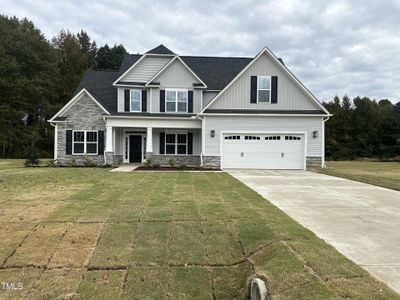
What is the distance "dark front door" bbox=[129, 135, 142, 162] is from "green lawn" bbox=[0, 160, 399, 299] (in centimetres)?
1411

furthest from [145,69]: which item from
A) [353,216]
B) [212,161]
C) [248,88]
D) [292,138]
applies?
[353,216]

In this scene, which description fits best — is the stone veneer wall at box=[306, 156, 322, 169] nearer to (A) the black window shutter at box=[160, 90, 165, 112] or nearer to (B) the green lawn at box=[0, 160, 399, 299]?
(A) the black window shutter at box=[160, 90, 165, 112]

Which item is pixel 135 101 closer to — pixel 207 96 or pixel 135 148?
pixel 135 148

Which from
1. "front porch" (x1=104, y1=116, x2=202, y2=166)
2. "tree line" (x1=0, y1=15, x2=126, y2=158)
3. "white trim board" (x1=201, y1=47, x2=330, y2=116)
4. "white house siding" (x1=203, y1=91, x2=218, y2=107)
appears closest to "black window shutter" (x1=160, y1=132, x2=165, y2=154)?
"front porch" (x1=104, y1=116, x2=202, y2=166)

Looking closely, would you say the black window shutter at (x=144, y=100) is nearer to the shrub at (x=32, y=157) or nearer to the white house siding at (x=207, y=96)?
the white house siding at (x=207, y=96)

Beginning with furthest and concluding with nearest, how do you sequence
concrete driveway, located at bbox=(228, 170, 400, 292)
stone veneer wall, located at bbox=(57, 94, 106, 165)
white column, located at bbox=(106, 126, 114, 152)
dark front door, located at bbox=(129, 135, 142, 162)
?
dark front door, located at bbox=(129, 135, 142, 162) → stone veneer wall, located at bbox=(57, 94, 106, 165) → white column, located at bbox=(106, 126, 114, 152) → concrete driveway, located at bbox=(228, 170, 400, 292)

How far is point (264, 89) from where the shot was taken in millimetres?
19359

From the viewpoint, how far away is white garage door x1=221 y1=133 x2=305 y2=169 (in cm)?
1922

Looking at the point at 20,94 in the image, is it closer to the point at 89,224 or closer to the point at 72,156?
the point at 72,156

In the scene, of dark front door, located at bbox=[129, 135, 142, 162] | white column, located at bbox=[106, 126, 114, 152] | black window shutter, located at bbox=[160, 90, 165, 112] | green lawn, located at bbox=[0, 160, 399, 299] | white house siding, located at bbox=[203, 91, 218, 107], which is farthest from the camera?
dark front door, located at bbox=[129, 135, 142, 162]

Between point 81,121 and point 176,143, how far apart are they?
6.04 meters

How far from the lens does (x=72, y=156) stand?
2050cm

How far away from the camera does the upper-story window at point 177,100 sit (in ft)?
69.9

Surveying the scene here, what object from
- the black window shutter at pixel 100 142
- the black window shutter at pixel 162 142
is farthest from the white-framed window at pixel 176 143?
the black window shutter at pixel 100 142
